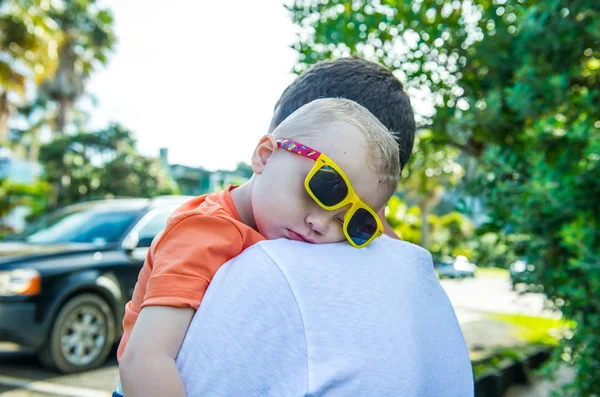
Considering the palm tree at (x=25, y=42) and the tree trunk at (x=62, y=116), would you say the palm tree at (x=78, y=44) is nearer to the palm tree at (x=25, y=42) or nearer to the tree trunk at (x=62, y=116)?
the tree trunk at (x=62, y=116)

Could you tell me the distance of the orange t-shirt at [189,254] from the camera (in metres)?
1.07

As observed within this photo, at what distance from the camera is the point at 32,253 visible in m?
5.26

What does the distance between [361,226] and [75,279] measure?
470cm

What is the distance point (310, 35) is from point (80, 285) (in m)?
3.22

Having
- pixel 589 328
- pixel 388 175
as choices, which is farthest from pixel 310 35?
pixel 388 175

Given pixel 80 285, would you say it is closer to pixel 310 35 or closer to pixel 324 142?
pixel 310 35

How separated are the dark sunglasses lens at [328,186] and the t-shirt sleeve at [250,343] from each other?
8.9 inches

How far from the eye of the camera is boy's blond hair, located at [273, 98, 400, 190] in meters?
1.20

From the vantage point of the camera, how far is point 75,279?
528cm

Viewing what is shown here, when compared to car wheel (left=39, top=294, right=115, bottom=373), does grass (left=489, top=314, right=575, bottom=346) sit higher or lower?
lower

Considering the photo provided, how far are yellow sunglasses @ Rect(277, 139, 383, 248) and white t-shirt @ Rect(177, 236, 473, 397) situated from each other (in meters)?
0.09

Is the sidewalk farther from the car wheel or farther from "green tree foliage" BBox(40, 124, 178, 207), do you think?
"green tree foliage" BBox(40, 124, 178, 207)

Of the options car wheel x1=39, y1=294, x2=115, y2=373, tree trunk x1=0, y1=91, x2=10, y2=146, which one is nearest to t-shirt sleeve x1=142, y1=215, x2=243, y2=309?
car wheel x1=39, y1=294, x2=115, y2=373

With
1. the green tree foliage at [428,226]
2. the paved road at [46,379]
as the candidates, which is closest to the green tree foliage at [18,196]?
the green tree foliage at [428,226]
